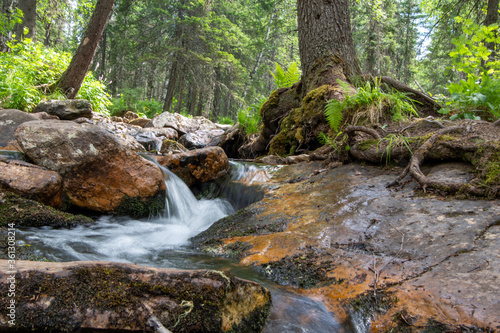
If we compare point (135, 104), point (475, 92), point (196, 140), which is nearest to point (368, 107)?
point (475, 92)

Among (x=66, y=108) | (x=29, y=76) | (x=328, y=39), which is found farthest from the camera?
(x=29, y=76)

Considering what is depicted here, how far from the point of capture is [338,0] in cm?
613

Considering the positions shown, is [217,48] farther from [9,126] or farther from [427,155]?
[427,155]

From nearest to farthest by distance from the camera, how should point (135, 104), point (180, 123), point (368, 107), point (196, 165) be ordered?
point (368, 107) → point (196, 165) → point (180, 123) → point (135, 104)

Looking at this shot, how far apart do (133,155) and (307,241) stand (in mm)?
3099

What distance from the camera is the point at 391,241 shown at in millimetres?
2195

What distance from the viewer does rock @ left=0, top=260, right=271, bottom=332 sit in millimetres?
1147

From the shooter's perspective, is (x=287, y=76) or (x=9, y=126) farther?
(x=287, y=76)

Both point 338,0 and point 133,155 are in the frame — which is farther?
point 338,0

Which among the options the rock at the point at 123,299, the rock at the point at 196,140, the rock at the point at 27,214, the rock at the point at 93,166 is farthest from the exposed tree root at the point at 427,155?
the rock at the point at 196,140

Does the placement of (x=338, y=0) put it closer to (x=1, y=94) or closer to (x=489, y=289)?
(x=489, y=289)

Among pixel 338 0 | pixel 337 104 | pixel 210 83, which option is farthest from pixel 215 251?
pixel 210 83

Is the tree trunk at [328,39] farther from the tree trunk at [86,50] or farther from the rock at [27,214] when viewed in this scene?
the tree trunk at [86,50]

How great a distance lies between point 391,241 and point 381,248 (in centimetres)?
12
